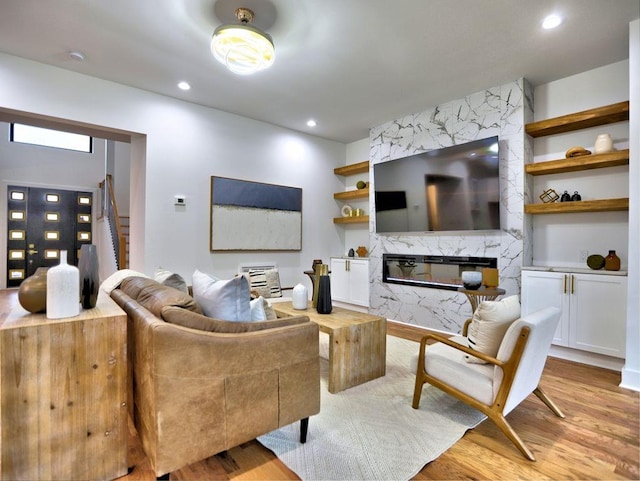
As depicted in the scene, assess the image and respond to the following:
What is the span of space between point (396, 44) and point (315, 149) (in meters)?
2.90

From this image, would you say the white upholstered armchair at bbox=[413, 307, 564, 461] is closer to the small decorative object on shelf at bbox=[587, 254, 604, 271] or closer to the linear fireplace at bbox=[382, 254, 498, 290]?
the small decorative object on shelf at bbox=[587, 254, 604, 271]

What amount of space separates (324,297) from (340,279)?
2760 mm

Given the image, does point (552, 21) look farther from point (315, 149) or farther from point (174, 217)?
point (174, 217)

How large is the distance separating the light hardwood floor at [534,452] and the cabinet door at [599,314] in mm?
728

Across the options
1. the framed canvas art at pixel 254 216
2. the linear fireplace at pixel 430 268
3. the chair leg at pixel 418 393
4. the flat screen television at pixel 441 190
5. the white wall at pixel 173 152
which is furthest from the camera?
the framed canvas art at pixel 254 216

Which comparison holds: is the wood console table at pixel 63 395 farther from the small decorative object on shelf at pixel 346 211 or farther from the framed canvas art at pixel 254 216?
the small decorative object on shelf at pixel 346 211

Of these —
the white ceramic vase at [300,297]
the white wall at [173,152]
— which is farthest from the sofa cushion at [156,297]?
the white wall at [173,152]

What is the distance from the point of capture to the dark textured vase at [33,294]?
156 cm

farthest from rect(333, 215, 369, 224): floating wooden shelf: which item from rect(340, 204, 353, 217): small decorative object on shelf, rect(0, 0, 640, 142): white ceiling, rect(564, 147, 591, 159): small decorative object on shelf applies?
rect(564, 147, 591, 159): small decorative object on shelf

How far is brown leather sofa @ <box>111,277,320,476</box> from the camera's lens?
147 cm

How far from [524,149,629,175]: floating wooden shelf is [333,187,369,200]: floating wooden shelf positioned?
2.45m

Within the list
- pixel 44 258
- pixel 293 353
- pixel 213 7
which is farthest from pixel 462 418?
pixel 44 258

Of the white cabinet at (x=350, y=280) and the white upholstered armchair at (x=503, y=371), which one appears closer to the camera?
the white upholstered armchair at (x=503, y=371)

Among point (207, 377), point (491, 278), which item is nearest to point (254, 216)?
point (491, 278)
